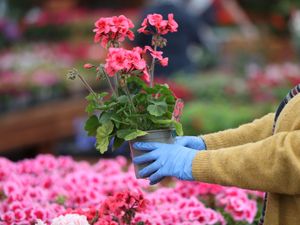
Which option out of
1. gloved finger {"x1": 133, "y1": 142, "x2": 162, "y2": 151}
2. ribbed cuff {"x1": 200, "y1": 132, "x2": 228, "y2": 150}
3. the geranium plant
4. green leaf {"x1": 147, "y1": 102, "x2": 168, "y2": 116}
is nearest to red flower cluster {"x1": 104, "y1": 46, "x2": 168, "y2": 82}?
the geranium plant

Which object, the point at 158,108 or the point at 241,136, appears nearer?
the point at 158,108

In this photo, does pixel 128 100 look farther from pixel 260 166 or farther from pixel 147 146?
pixel 260 166

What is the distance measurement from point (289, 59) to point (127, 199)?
35.2 ft

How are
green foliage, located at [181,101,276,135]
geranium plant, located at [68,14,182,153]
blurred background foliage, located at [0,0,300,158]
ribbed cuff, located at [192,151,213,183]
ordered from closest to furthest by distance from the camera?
1. ribbed cuff, located at [192,151,213,183]
2. geranium plant, located at [68,14,182,153]
3. green foliage, located at [181,101,276,135]
4. blurred background foliage, located at [0,0,300,158]

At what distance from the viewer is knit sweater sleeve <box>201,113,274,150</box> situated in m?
3.12

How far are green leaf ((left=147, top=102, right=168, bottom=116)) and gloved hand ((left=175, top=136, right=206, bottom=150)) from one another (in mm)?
193

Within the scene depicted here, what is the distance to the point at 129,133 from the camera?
2.80 m

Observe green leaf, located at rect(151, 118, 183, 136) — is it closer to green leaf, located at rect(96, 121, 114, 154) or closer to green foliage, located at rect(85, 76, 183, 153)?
green foliage, located at rect(85, 76, 183, 153)

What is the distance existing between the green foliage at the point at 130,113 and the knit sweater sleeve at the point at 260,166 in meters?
0.24

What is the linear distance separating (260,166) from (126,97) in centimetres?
58

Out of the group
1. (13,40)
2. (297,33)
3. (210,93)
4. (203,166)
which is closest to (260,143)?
(203,166)

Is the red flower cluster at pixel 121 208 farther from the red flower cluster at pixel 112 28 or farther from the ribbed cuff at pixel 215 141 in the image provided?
the red flower cluster at pixel 112 28

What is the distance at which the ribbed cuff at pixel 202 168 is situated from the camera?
2694 millimetres

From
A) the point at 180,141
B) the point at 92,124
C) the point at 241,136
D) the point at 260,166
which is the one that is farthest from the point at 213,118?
the point at 260,166
